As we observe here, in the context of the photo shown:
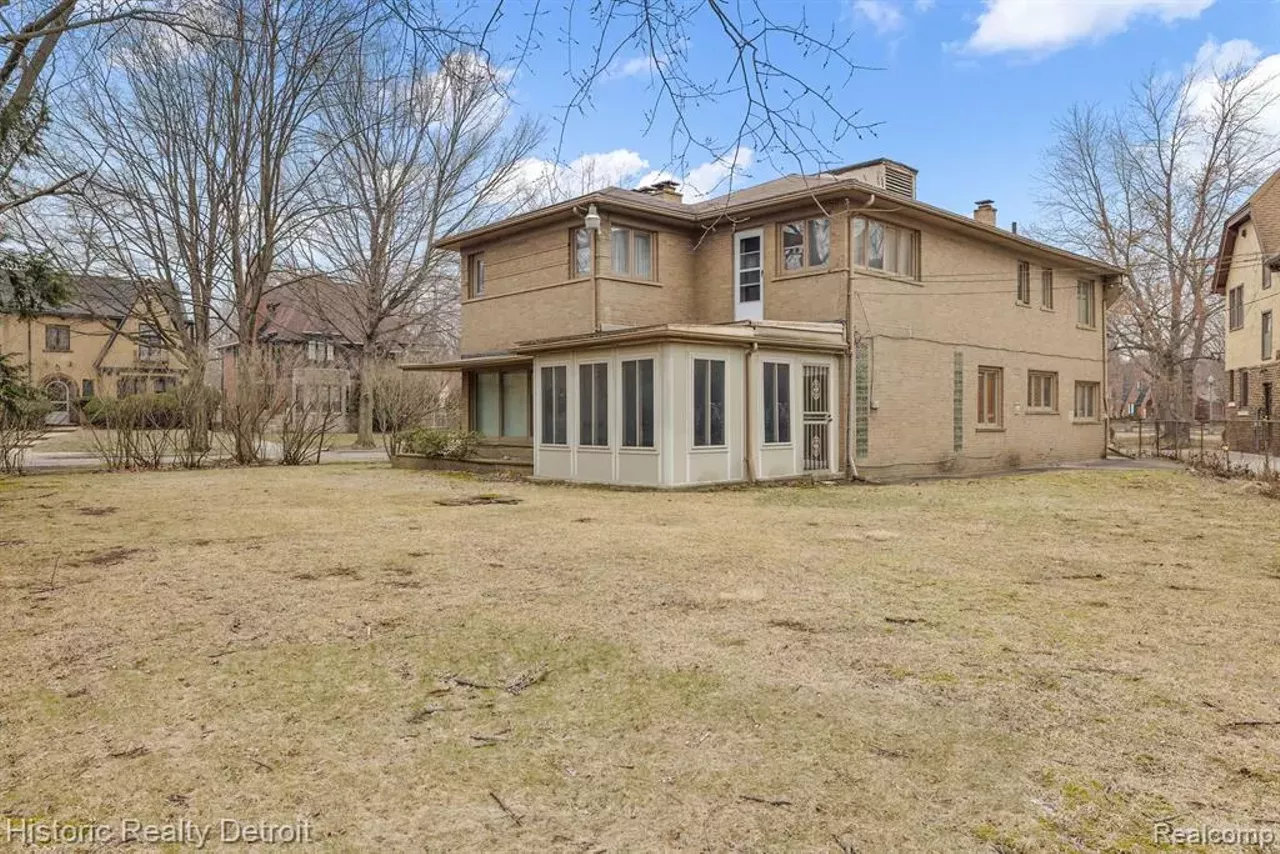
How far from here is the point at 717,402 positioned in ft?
47.4

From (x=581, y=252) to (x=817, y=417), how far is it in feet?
19.1

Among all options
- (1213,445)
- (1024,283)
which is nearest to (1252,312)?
(1213,445)

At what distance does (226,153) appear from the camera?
24031 millimetres

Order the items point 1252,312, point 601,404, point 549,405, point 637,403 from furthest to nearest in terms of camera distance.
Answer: point 1252,312 < point 549,405 < point 601,404 < point 637,403

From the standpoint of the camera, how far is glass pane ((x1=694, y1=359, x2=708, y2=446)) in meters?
14.1

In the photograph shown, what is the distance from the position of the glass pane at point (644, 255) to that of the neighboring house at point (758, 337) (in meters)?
0.04

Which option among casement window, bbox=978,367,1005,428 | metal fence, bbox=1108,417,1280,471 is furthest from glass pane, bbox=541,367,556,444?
metal fence, bbox=1108,417,1280,471

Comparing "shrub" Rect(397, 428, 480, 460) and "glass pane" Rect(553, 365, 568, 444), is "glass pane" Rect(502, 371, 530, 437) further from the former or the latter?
"glass pane" Rect(553, 365, 568, 444)

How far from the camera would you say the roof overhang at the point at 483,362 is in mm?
17594

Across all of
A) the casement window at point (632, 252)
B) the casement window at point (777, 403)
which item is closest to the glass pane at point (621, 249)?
the casement window at point (632, 252)

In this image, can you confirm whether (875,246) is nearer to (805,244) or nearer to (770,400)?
(805,244)

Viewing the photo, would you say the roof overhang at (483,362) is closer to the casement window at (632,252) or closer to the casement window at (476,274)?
the casement window at (476,274)

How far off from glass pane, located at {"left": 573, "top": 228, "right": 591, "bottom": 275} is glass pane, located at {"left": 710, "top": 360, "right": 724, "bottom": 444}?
408cm

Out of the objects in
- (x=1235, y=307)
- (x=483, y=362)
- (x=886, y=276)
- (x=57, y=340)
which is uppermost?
(x=57, y=340)
